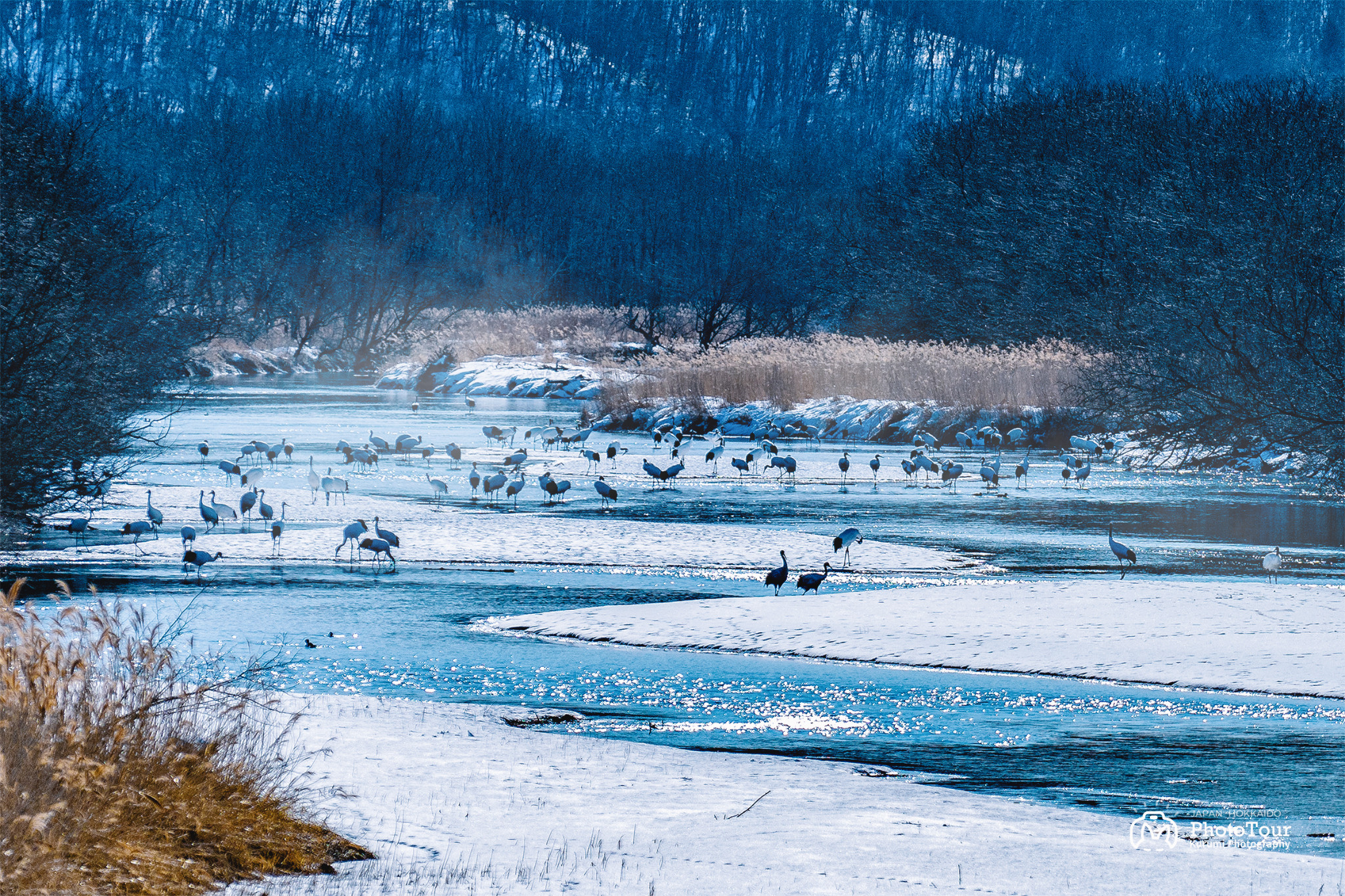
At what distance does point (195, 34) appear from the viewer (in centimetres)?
16888

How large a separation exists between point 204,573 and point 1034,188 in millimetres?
41317

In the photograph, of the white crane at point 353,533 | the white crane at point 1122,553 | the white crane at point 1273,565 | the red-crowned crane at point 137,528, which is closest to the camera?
the white crane at point 1273,565

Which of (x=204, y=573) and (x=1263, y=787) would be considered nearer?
(x=1263, y=787)

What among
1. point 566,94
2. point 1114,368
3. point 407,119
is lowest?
point 1114,368

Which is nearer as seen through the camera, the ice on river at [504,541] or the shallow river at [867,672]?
the shallow river at [867,672]

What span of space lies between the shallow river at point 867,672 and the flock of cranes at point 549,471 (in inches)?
22.1

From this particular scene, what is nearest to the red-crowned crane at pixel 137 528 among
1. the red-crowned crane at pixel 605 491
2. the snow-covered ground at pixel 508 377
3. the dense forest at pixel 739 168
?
the dense forest at pixel 739 168

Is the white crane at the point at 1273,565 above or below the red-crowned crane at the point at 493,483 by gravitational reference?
below

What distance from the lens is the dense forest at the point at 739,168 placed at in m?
27.8

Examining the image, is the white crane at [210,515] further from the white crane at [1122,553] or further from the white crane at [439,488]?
the white crane at [1122,553]

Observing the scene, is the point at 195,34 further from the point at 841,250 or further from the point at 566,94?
the point at 841,250

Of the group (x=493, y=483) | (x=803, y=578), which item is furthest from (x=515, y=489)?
(x=803, y=578)

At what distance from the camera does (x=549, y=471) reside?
1210 inches

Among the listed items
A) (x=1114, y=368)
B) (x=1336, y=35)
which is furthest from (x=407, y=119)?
(x=1336, y=35)
